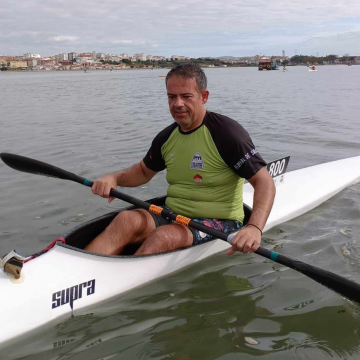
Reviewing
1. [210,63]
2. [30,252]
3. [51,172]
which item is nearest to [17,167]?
[51,172]

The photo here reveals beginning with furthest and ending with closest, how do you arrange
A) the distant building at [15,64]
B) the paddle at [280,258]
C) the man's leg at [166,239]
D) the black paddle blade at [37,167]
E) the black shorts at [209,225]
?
the distant building at [15,64] → the black paddle blade at [37,167] → the black shorts at [209,225] → the man's leg at [166,239] → the paddle at [280,258]

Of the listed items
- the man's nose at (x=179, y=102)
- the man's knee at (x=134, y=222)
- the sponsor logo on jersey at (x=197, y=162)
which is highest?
the man's nose at (x=179, y=102)

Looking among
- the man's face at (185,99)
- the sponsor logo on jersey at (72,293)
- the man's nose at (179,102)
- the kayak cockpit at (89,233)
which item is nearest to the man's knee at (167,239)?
the kayak cockpit at (89,233)

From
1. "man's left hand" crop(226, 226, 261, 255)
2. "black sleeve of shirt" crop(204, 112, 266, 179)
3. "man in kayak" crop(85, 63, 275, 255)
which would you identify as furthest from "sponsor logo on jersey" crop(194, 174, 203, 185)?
"man's left hand" crop(226, 226, 261, 255)

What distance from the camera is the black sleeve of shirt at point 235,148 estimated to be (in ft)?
11.8

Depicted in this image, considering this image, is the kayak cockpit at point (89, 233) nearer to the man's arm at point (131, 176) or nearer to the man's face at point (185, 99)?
the man's arm at point (131, 176)

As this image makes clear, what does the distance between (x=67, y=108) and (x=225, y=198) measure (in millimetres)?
16100

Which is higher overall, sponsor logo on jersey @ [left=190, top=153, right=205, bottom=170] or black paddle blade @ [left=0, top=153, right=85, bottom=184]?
sponsor logo on jersey @ [left=190, top=153, right=205, bottom=170]

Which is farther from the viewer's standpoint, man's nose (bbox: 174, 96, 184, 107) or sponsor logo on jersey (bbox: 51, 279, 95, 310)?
man's nose (bbox: 174, 96, 184, 107)

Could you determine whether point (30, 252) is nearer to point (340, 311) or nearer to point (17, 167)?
point (17, 167)

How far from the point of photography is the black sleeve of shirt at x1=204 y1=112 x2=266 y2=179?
3.60 m

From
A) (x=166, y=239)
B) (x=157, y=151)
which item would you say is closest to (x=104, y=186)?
(x=157, y=151)

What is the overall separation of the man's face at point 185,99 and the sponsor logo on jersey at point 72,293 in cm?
153

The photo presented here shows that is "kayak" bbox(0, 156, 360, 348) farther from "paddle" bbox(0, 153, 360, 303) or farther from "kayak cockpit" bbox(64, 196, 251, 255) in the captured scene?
"paddle" bbox(0, 153, 360, 303)
